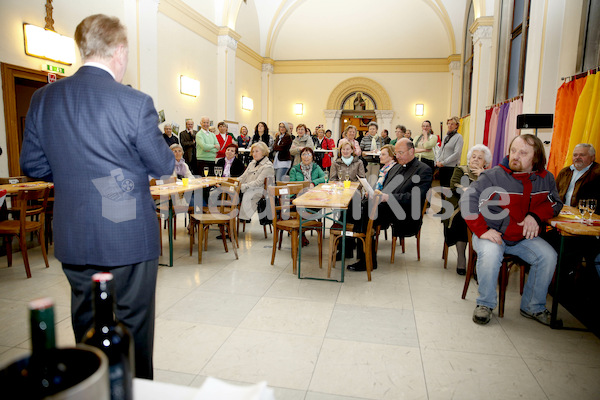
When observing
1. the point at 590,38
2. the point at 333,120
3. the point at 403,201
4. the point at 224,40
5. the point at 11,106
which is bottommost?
the point at 403,201

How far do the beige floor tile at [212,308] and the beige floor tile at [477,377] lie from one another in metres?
1.40

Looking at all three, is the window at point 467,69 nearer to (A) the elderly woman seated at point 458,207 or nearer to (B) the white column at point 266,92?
(B) the white column at point 266,92

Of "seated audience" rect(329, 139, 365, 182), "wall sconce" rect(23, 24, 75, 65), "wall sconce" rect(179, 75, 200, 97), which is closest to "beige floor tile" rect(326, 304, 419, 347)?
"seated audience" rect(329, 139, 365, 182)

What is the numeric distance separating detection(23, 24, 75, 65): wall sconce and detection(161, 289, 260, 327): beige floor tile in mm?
4415

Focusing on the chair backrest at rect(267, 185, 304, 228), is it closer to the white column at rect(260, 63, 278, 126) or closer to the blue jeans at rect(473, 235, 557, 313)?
the blue jeans at rect(473, 235, 557, 313)

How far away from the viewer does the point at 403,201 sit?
416 centimetres

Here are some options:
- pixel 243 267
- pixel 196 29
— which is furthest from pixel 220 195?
pixel 196 29

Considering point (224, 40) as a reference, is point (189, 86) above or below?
below

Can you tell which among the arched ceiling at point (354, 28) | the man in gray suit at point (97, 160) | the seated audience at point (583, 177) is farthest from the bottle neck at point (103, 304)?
the arched ceiling at point (354, 28)

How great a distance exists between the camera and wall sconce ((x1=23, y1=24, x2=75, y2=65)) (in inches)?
211

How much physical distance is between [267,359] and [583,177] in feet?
11.3

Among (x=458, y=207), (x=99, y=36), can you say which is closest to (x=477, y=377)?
(x=458, y=207)

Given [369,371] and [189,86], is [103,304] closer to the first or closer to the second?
[369,371]

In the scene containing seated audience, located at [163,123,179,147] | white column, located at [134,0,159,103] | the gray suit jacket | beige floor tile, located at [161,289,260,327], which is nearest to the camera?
the gray suit jacket
